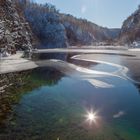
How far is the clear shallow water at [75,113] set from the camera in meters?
15.6

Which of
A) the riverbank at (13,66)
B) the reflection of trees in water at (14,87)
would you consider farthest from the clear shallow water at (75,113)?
the riverbank at (13,66)

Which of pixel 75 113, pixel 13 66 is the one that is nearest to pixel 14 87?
pixel 75 113

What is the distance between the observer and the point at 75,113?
64.4 feet

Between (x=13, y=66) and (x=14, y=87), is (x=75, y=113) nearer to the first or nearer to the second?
(x=14, y=87)

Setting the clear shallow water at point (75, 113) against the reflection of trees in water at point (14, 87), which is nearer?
the clear shallow water at point (75, 113)

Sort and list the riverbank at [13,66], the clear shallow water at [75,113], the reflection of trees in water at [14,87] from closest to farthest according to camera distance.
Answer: the clear shallow water at [75,113]
the reflection of trees in water at [14,87]
the riverbank at [13,66]

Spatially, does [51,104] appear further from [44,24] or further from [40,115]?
[44,24]

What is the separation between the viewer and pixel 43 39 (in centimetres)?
15075

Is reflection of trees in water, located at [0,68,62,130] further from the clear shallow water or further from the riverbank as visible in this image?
the riverbank

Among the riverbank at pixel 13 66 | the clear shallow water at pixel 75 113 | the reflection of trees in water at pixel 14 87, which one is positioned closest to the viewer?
the clear shallow water at pixel 75 113

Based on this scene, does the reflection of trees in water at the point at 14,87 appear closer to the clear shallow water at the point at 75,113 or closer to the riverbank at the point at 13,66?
the clear shallow water at the point at 75,113

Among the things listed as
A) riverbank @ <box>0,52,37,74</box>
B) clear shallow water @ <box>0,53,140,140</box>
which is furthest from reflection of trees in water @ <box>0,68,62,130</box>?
riverbank @ <box>0,52,37,74</box>

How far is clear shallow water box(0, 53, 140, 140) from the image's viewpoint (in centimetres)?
1562

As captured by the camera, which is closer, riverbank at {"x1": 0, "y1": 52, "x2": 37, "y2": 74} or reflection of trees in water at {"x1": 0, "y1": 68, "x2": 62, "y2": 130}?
reflection of trees in water at {"x1": 0, "y1": 68, "x2": 62, "y2": 130}
